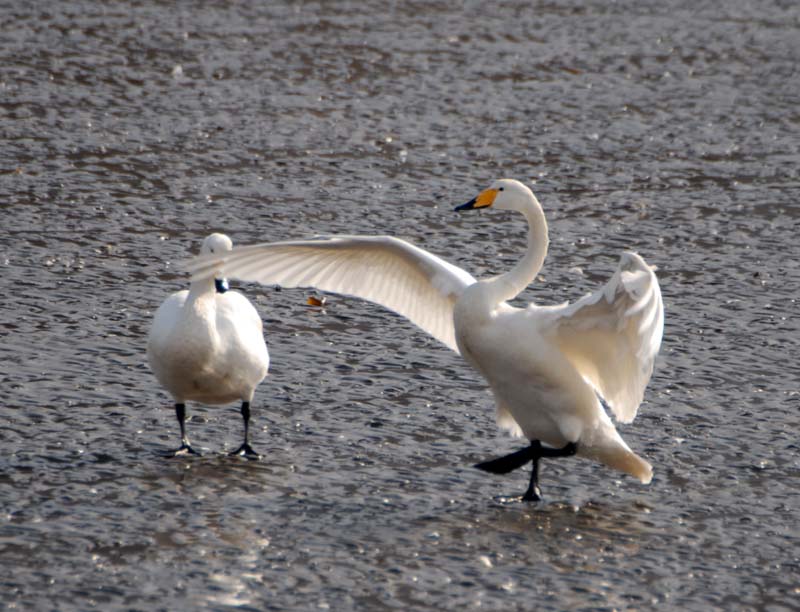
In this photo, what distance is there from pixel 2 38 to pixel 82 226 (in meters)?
7.39

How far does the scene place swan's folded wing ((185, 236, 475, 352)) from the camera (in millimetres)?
6672

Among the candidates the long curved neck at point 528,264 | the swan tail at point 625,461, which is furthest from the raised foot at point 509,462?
the long curved neck at point 528,264

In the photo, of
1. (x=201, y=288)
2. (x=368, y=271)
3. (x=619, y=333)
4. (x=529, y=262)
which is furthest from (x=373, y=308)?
(x=619, y=333)

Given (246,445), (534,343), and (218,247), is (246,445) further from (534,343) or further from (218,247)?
(534,343)

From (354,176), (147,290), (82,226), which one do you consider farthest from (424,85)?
(147,290)

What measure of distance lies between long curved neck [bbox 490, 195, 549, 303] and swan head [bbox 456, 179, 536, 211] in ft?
0.08

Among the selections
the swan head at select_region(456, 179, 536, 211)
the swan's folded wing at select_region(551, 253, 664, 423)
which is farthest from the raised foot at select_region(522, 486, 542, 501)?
the swan head at select_region(456, 179, 536, 211)

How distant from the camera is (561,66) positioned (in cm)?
1719

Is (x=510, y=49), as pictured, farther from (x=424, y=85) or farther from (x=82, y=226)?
(x=82, y=226)

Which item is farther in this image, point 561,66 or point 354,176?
point 561,66

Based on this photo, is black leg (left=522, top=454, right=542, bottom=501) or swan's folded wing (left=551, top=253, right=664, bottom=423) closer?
swan's folded wing (left=551, top=253, right=664, bottom=423)

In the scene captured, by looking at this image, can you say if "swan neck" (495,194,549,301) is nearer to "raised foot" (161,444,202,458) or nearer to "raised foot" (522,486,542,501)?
"raised foot" (522,486,542,501)

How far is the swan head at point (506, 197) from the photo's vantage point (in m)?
6.57

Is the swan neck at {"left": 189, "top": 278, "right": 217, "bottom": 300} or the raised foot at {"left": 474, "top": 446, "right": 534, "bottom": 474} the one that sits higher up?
the swan neck at {"left": 189, "top": 278, "right": 217, "bottom": 300}
